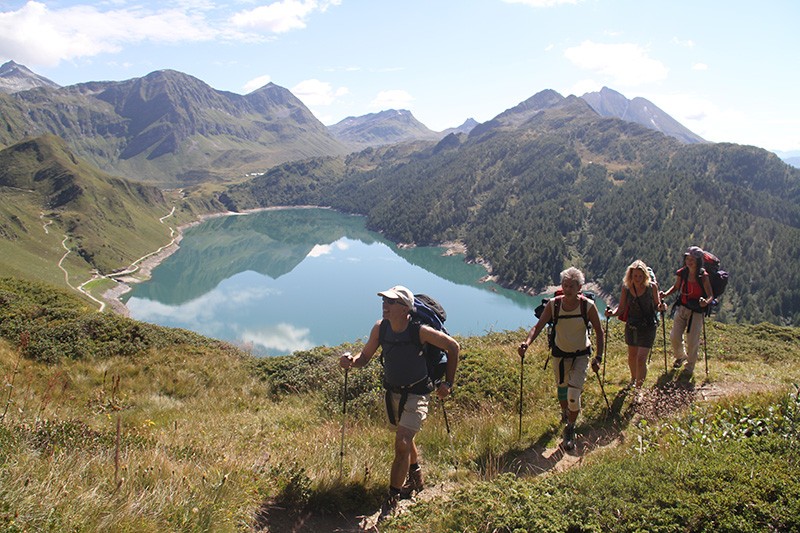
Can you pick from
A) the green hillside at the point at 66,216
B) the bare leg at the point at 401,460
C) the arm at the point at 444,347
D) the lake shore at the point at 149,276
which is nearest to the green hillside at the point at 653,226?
the lake shore at the point at 149,276

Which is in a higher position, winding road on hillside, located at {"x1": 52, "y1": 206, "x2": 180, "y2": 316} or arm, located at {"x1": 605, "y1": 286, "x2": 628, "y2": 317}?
arm, located at {"x1": 605, "y1": 286, "x2": 628, "y2": 317}

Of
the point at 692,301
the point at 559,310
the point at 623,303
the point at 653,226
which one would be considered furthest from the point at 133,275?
the point at 653,226

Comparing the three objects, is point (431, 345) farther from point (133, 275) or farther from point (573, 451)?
point (133, 275)

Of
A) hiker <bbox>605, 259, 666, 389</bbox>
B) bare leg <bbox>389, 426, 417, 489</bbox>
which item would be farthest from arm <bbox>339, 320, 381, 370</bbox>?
hiker <bbox>605, 259, 666, 389</bbox>

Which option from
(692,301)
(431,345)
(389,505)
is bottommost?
(389,505)

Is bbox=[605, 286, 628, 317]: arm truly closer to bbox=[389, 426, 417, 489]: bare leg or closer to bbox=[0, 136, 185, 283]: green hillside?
bbox=[389, 426, 417, 489]: bare leg

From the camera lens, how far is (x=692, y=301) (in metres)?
8.90

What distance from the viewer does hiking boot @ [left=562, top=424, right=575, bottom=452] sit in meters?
6.33

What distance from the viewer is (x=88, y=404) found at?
775cm

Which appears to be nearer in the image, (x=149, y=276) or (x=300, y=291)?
(x=300, y=291)

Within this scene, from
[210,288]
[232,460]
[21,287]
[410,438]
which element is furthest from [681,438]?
[210,288]

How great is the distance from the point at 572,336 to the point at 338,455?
3.53m

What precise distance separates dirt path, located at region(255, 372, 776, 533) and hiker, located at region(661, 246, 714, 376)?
61cm

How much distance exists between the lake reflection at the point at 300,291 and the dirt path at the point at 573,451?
4232 cm
